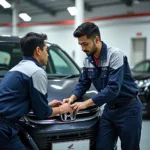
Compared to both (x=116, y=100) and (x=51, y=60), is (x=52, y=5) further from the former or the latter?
(x=116, y=100)

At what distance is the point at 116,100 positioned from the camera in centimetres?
281

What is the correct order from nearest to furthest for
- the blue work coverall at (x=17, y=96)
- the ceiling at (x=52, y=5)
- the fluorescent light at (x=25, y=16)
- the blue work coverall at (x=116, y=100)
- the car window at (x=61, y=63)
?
the blue work coverall at (x=17, y=96) → the blue work coverall at (x=116, y=100) → the car window at (x=61, y=63) → the ceiling at (x=52, y=5) → the fluorescent light at (x=25, y=16)

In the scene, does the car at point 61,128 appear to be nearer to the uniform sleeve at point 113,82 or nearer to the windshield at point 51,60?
the uniform sleeve at point 113,82

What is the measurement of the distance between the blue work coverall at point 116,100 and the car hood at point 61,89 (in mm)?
137

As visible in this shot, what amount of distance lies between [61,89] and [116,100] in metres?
0.58

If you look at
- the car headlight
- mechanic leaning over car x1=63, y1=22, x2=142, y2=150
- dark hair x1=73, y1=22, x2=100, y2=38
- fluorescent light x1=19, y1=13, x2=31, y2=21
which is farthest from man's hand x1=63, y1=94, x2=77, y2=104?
fluorescent light x1=19, y1=13, x2=31, y2=21

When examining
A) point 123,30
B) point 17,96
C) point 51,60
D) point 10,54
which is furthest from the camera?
point 123,30

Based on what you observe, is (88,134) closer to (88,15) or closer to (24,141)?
(24,141)

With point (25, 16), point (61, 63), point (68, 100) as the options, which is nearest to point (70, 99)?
point (68, 100)

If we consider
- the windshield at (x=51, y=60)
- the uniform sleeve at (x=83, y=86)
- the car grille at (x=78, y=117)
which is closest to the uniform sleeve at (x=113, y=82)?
the car grille at (x=78, y=117)

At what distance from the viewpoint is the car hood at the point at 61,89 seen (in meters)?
2.93

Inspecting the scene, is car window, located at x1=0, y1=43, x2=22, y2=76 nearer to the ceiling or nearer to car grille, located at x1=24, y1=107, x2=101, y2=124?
car grille, located at x1=24, y1=107, x2=101, y2=124

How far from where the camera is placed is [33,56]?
7.77 feet

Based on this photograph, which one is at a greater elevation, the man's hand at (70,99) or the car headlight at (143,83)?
the man's hand at (70,99)
